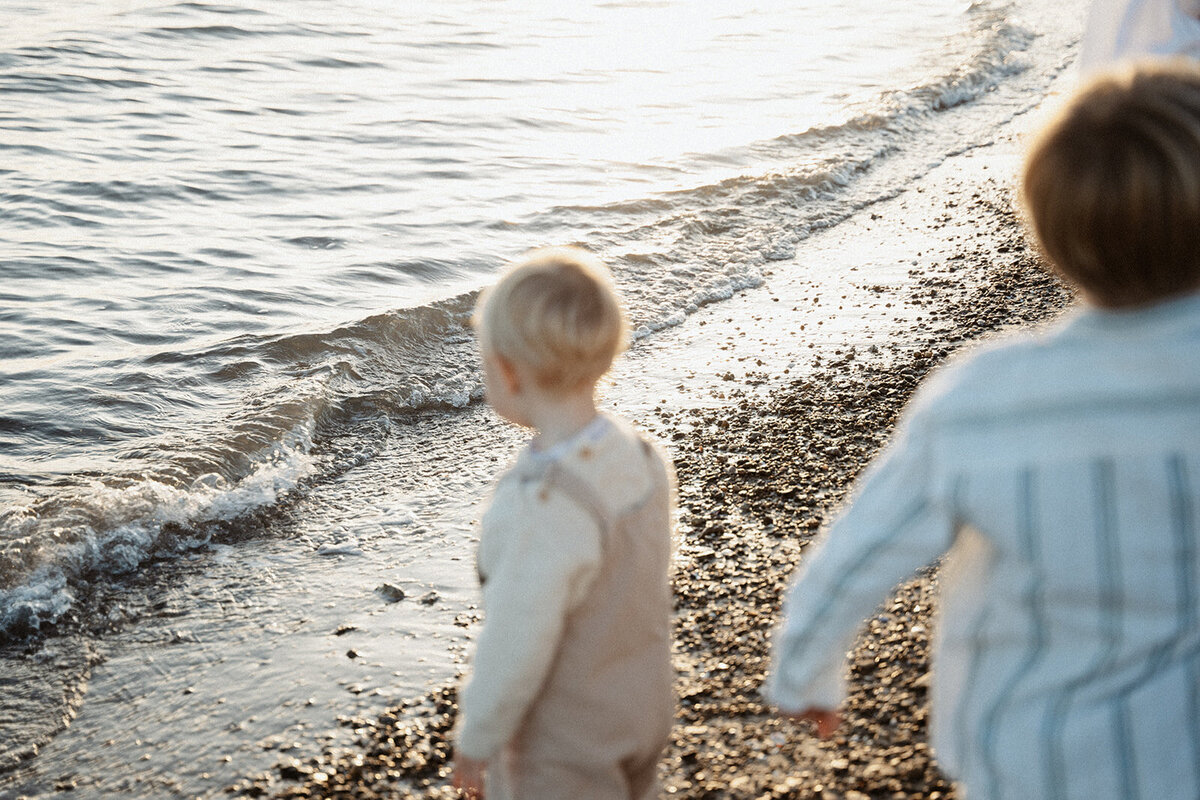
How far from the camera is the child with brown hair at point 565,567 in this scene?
80.0 inches

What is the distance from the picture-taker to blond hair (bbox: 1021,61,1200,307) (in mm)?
1595

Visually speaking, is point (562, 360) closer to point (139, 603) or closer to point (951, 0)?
point (139, 603)

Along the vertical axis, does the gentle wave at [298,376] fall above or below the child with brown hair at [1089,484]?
below

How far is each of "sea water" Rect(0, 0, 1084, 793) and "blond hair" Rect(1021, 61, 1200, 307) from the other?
308 cm

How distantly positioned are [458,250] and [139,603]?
20.8ft

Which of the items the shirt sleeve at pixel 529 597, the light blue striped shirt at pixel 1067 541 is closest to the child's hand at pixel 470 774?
the shirt sleeve at pixel 529 597

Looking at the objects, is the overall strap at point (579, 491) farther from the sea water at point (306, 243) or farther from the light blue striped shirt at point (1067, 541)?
the sea water at point (306, 243)

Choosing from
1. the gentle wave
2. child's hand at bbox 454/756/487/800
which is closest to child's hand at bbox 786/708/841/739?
child's hand at bbox 454/756/487/800

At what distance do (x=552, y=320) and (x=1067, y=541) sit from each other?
989 mm

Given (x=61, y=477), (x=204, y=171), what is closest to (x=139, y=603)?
(x=61, y=477)

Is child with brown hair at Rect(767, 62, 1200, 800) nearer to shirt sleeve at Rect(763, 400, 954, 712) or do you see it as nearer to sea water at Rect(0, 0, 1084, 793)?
shirt sleeve at Rect(763, 400, 954, 712)

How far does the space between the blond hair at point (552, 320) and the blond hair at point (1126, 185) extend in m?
0.83

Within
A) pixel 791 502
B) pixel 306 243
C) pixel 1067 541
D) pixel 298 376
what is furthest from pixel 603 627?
pixel 306 243

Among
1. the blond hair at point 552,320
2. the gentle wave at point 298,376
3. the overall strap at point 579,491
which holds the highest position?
the blond hair at point 552,320
